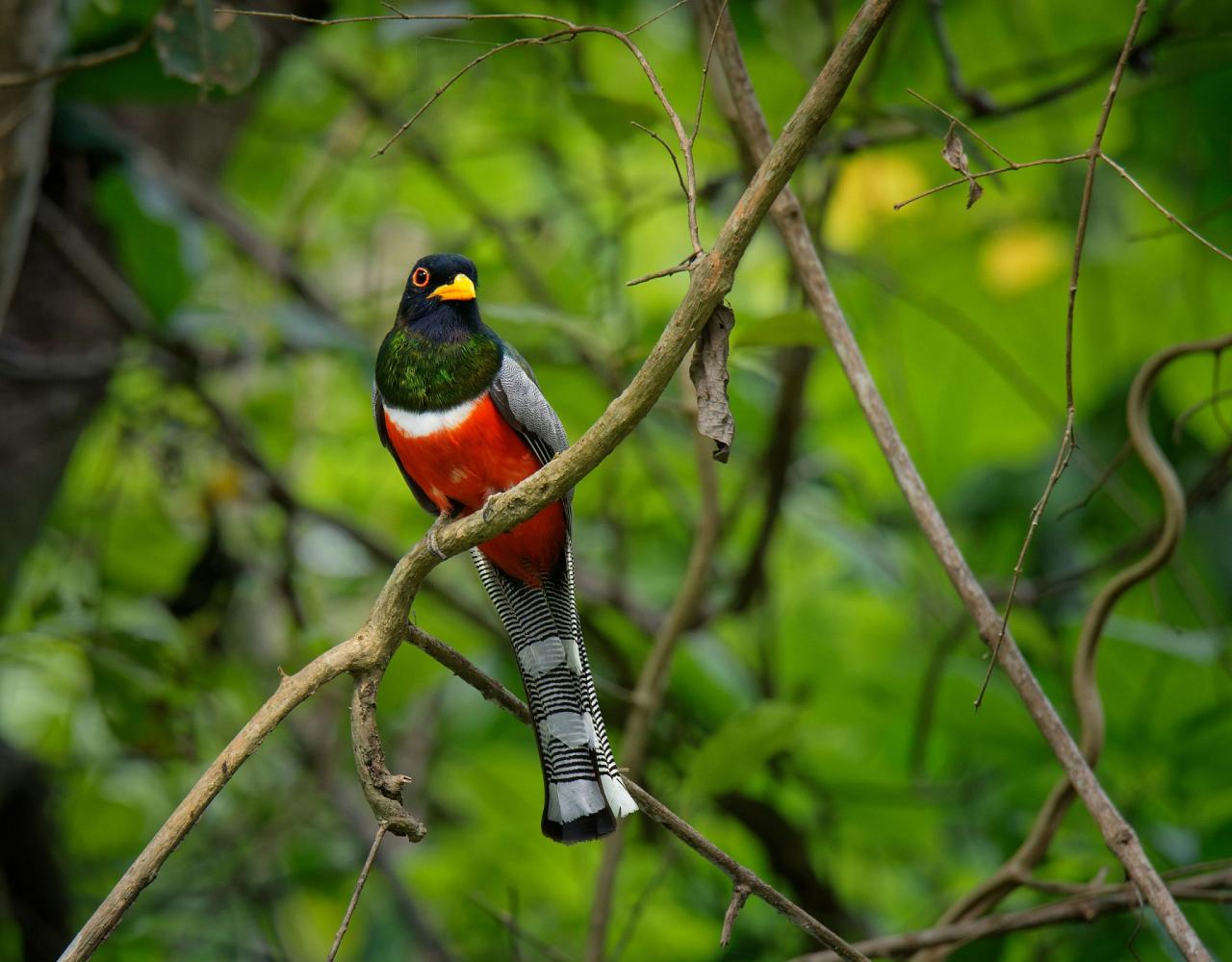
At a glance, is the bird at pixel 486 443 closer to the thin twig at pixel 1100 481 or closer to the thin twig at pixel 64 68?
the thin twig at pixel 64 68

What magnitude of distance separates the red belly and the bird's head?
211 millimetres

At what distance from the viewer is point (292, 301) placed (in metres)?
Answer: 5.01

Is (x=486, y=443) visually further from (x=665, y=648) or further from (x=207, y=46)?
(x=207, y=46)

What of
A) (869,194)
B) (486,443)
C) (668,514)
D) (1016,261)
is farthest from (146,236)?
(1016,261)

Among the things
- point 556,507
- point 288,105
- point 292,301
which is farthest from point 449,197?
point 556,507

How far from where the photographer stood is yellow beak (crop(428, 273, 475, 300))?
9.90 ft

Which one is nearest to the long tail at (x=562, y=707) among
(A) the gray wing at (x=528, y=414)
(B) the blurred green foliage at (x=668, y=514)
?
(A) the gray wing at (x=528, y=414)

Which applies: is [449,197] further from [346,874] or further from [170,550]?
[346,874]

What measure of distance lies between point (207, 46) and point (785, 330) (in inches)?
57.3

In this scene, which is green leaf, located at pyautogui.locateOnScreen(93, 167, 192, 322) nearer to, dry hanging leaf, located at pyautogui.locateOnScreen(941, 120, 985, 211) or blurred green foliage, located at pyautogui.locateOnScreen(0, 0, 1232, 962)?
blurred green foliage, located at pyautogui.locateOnScreen(0, 0, 1232, 962)

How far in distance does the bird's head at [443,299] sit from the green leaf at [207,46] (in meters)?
0.59

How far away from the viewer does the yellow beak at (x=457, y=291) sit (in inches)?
119

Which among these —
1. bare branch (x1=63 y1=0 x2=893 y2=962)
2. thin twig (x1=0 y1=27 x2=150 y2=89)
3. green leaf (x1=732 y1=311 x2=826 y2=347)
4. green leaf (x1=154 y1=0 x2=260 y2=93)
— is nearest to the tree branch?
green leaf (x1=732 y1=311 x2=826 y2=347)

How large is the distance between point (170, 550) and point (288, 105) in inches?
83.5
